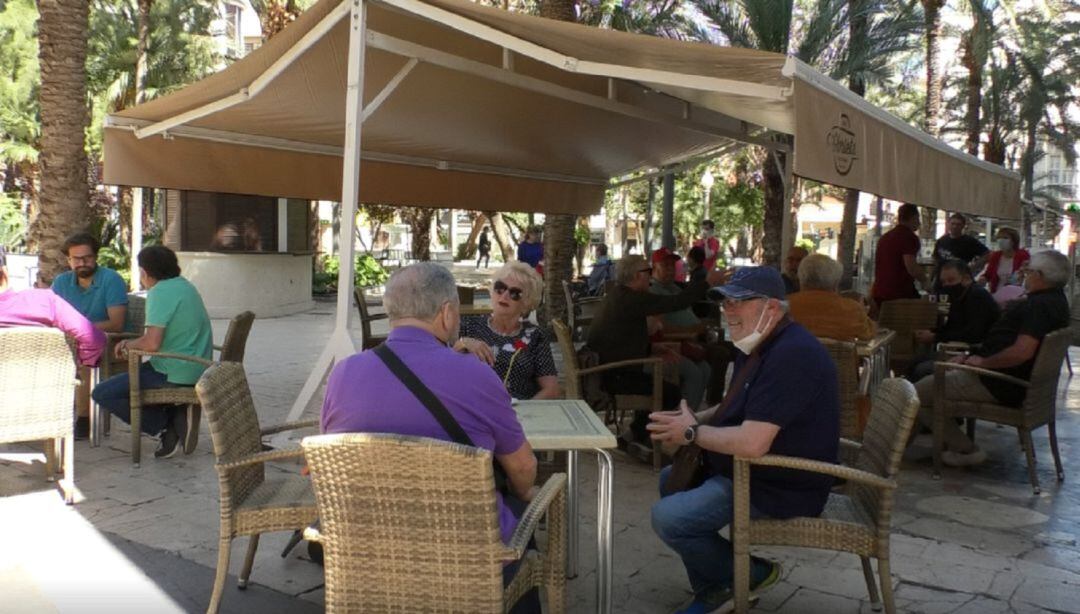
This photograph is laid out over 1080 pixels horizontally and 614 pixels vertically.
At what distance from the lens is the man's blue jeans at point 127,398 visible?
212 inches

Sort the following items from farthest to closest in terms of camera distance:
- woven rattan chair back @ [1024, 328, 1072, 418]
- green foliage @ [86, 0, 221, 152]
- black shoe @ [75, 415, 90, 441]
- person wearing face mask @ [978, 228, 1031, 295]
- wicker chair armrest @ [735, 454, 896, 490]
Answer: green foliage @ [86, 0, 221, 152] < person wearing face mask @ [978, 228, 1031, 295] < black shoe @ [75, 415, 90, 441] < woven rattan chair back @ [1024, 328, 1072, 418] < wicker chair armrest @ [735, 454, 896, 490]

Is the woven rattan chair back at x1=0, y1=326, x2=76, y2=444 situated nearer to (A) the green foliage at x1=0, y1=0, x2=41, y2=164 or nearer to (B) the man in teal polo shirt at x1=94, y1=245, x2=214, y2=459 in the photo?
(B) the man in teal polo shirt at x1=94, y1=245, x2=214, y2=459

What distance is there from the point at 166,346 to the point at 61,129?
3.18 meters

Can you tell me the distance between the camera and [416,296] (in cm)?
260

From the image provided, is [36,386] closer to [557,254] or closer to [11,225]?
[557,254]

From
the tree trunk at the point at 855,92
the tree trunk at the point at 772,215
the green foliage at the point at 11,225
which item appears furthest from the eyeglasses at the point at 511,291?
the green foliage at the point at 11,225

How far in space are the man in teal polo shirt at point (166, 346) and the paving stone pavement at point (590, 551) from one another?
0.68 feet

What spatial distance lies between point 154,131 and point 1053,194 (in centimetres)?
5466

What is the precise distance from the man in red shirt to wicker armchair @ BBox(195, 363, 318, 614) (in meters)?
6.44

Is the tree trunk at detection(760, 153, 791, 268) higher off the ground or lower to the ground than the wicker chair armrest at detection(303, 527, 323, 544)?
higher

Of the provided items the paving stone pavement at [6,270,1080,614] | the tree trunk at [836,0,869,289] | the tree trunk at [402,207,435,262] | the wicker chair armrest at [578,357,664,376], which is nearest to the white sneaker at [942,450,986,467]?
the paving stone pavement at [6,270,1080,614]

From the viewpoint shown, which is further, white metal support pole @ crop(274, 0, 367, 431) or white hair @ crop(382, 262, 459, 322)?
white metal support pole @ crop(274, 0, 367, 431)

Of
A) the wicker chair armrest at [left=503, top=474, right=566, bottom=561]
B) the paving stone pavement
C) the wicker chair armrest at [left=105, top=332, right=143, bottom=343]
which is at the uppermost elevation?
the wicker chair armrest at [left=105, top=332, right=143, bottom=343]

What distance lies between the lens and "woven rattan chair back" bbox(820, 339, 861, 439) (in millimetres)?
4875
